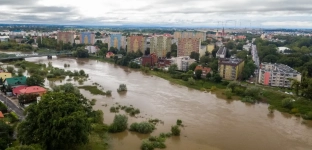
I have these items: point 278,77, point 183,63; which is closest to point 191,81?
point 183,63

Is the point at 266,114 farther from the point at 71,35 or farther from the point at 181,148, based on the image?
the point at 71,35

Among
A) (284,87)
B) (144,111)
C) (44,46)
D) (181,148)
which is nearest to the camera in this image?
(181,148)

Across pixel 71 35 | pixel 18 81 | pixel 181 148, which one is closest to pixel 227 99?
pixel 181 148

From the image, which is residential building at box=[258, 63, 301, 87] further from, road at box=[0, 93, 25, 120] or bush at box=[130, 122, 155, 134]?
road at box=[0, 93, 25, 120]

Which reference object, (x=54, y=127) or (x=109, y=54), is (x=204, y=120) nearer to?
(x=54, y=127)

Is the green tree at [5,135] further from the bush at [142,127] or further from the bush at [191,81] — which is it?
the bush at [191,81]

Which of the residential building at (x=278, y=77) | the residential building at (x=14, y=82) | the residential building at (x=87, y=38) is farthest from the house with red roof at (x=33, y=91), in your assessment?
the residential building at (x=87, y=38)

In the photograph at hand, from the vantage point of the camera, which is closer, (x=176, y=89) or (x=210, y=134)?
(x=210, y=134)

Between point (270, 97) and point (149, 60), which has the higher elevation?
point (149, 60)
